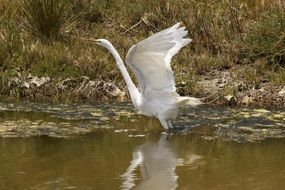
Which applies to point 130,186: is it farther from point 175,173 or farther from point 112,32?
point 112,32

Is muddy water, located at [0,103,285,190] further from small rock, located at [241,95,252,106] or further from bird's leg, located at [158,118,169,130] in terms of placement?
small rock, located at [241,95,252,106]

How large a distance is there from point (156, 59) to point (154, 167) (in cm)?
128

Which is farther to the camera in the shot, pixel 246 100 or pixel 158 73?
pixel 246 100

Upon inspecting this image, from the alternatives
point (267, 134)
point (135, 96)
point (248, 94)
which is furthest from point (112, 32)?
point (267, 134)

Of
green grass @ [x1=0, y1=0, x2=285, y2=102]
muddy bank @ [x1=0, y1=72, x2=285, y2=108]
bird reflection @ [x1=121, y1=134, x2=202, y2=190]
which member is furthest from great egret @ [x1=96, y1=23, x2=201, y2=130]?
green grass @ [x1=0, y1=0, x2=285, y2=102]

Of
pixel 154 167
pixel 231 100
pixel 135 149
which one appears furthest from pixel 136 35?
pixel 154 167

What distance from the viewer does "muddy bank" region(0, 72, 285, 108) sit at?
8219mm

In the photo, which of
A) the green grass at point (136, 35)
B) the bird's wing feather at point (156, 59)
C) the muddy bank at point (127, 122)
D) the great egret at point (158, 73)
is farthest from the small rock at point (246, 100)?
the bird's wing feather at point (156, 59)

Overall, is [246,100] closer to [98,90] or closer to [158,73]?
[98,90]

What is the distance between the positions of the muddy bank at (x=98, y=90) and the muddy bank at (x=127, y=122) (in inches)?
15.5

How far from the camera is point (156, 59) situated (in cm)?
614

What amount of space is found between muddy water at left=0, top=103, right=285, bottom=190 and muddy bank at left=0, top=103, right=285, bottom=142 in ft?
0.03

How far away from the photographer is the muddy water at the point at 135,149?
477 cm

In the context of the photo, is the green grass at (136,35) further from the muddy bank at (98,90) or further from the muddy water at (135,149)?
the muddy water at (135,149)
